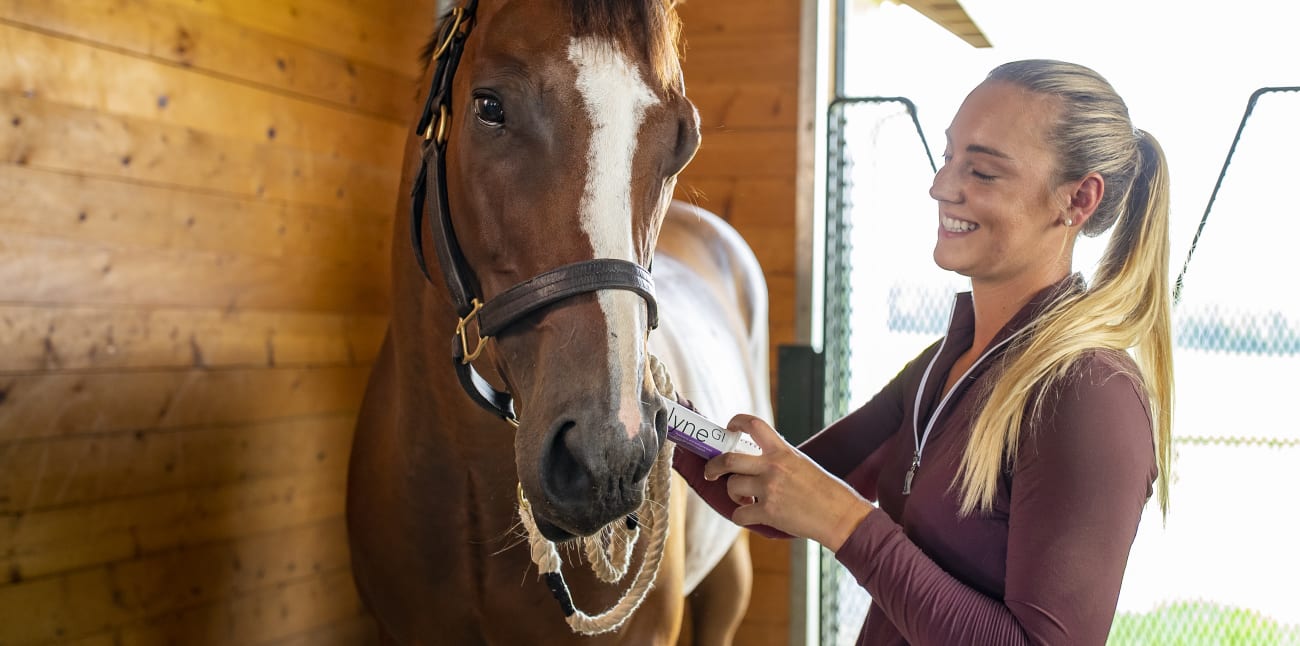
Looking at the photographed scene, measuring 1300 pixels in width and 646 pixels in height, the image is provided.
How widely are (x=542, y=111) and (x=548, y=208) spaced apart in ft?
0.34

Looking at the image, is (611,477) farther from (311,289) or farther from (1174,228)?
(311,289)

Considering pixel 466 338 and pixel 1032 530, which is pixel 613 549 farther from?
pixel 1032 530

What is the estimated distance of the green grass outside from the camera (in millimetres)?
2516

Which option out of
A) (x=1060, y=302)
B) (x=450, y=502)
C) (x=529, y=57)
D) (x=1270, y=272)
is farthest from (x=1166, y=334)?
(x=1270, y=272)

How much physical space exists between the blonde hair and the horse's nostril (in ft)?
1.23

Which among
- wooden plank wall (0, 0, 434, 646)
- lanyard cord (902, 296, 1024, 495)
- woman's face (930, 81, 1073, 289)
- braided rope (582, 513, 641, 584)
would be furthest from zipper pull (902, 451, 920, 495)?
wooden plank wall (0, 0, 434, 646)

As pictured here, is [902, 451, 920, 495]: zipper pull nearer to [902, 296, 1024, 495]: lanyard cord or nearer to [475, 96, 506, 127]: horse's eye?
[902, 296, 1024, 495]: lanyard cord

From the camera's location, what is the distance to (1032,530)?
0.88m

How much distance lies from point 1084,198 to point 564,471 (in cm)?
62

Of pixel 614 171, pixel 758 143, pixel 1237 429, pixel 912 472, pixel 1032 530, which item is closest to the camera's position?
pixel 1032 530

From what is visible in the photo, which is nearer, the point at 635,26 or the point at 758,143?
the point at 635,26

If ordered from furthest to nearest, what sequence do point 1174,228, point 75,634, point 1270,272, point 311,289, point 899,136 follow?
point 899,136 < point 1270,272 < point 311,289 < point 75,634 < point 1174,228

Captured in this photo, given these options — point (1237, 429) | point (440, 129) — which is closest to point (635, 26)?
point (440, 129)

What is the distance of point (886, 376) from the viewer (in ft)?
9.61
